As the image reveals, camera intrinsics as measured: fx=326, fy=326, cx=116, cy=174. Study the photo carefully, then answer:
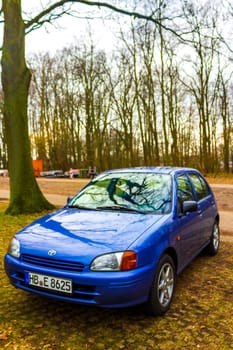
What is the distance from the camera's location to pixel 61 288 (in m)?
3.13

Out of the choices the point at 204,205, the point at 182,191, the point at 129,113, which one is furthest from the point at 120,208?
the point at 129,113

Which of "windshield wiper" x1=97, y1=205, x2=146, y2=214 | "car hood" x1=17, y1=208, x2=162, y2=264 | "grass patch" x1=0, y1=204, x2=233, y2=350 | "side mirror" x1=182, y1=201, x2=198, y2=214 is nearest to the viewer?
"grass patch" x1=0, y1=204, x2=233, y2=350

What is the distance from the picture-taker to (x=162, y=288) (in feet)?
11.6

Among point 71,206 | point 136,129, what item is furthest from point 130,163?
point 71,206

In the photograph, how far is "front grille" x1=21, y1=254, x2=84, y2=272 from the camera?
311 cm

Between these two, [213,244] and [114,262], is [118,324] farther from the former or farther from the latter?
[213,244]

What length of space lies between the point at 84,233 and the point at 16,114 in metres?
7.02

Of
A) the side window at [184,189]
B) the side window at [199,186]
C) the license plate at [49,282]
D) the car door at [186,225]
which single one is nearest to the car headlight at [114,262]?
the license plate at [49,282]

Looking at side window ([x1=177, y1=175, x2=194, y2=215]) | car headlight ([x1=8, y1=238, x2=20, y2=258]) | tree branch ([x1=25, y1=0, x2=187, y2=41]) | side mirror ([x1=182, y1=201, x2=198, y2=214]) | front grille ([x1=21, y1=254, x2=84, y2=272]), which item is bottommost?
front grille ([x1=21, y1=254, x2=84, y2=272])

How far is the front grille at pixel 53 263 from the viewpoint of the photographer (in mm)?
3113

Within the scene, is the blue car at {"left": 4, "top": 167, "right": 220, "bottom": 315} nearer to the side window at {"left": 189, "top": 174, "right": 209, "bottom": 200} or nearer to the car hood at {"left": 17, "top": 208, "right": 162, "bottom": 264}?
the car hood at {"left": 17, "top": 208, "right": 162, "bottom": 264}

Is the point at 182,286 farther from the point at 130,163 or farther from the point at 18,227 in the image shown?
the point at 130,163

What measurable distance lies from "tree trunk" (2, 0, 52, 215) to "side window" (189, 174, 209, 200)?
5443mm

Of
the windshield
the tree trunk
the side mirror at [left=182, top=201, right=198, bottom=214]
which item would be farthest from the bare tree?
the side mirror at [left=182, top=201, right=198, bottom=214]
